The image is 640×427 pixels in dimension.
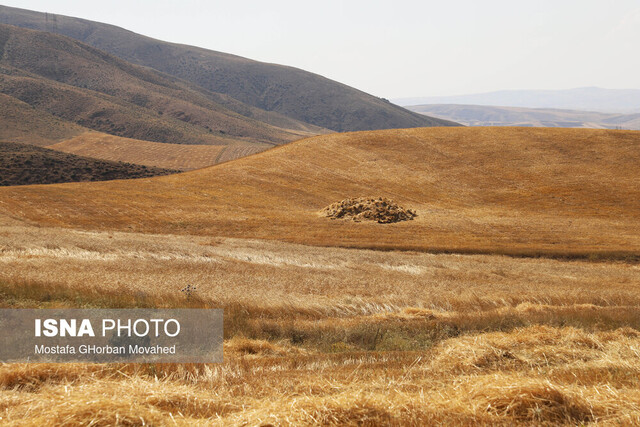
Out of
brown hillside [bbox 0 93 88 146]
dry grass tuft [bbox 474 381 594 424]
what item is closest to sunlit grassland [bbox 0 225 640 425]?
dry grass tuft [bbox 474 381 594 424]

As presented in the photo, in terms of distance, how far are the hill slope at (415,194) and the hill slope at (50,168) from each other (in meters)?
20.1

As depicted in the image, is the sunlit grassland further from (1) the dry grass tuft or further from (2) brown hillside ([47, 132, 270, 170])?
(2) brown hillside ([47, 132, 270, 170])

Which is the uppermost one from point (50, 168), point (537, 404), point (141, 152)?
point (537, 404)

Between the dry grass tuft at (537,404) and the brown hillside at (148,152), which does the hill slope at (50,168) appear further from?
the dry grass tuft at (537,404)

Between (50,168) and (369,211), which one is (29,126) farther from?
(369,211)

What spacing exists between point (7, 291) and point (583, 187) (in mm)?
51009

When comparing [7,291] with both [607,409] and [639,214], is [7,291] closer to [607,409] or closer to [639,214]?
[607,409]

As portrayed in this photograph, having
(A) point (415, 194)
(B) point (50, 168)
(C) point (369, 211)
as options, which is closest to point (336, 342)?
(C) point (369, 211)

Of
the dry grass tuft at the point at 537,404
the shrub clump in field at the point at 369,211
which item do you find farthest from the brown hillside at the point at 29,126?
the dry grass tuft at the point at 537,404

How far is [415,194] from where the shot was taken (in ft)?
165

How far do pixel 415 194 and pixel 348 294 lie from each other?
35.9m

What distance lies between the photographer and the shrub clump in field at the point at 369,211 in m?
39.2

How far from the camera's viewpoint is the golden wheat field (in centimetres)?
548

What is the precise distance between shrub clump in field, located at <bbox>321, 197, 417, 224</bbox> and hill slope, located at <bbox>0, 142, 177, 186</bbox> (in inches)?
1529
